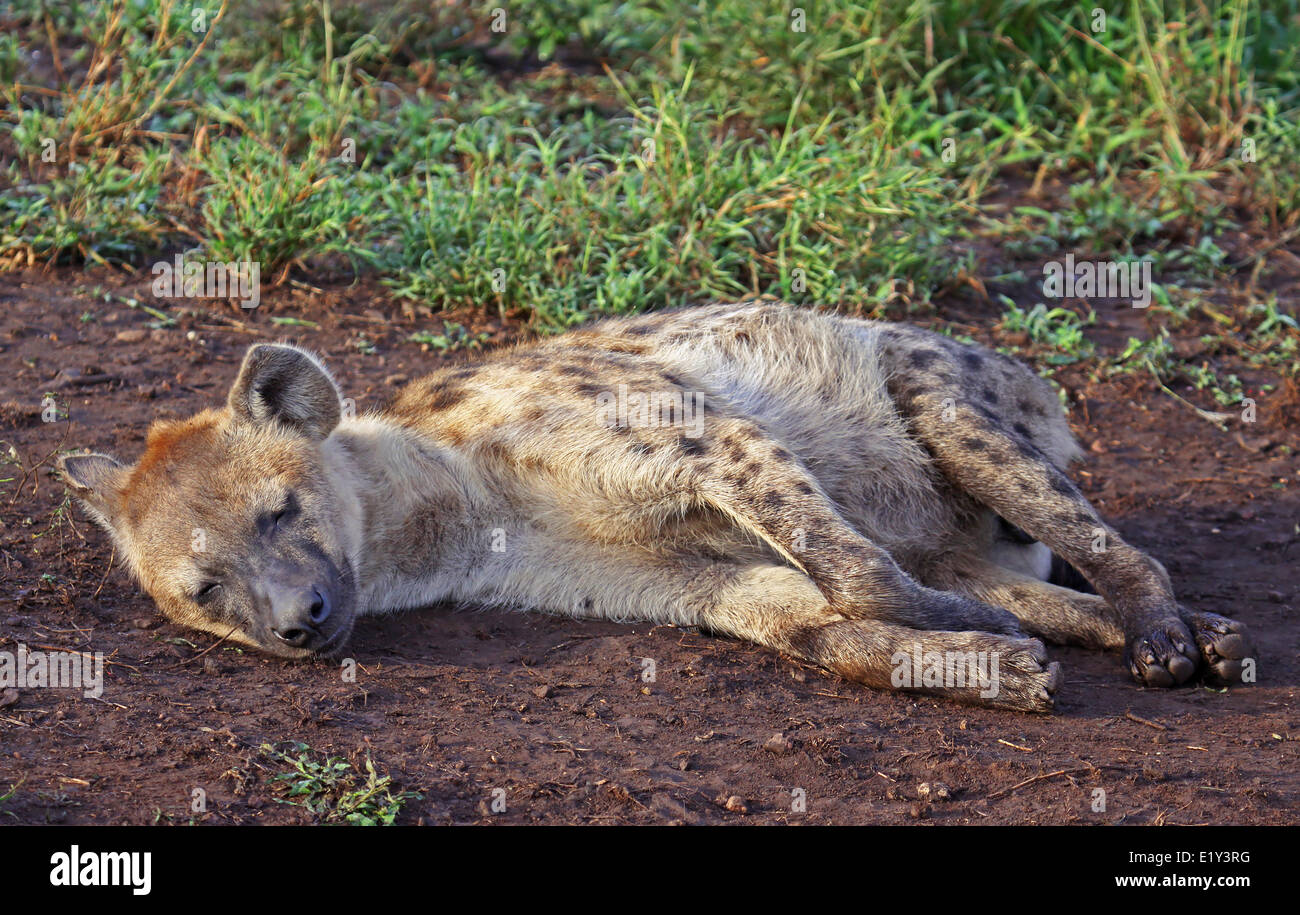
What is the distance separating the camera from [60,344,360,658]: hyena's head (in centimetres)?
374

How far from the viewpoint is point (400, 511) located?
165 inches

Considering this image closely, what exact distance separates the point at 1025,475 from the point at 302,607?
2058 mm

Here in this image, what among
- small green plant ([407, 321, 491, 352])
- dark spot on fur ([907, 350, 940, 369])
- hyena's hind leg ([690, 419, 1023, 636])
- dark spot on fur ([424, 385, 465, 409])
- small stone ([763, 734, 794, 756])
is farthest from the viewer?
small green plant ([407, 321, 491, 352])

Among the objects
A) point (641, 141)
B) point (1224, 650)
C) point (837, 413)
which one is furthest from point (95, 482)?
point (641, 141)

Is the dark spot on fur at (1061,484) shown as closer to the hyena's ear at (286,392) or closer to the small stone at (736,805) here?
the small stone at (736,805)

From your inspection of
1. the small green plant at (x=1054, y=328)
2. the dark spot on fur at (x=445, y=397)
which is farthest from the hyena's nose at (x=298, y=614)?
the small green plant at (x=1054, y=328)

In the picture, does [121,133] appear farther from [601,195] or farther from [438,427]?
[438,427]

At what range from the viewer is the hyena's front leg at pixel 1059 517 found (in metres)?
3.95

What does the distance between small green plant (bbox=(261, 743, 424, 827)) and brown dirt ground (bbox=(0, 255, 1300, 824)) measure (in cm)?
3

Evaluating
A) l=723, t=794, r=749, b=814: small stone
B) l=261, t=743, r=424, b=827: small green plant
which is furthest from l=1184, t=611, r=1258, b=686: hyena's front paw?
l=261, t=743, r=424, b=827: small green plant

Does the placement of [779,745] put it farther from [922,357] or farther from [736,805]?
[922,357]

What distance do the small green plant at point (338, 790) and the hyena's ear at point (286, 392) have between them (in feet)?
3.83

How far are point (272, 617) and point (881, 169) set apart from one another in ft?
11.4

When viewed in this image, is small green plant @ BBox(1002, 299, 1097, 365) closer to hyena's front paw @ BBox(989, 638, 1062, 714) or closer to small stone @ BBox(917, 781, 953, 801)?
hyena's front paw @ BBox(989, 638, 1062, 714)
